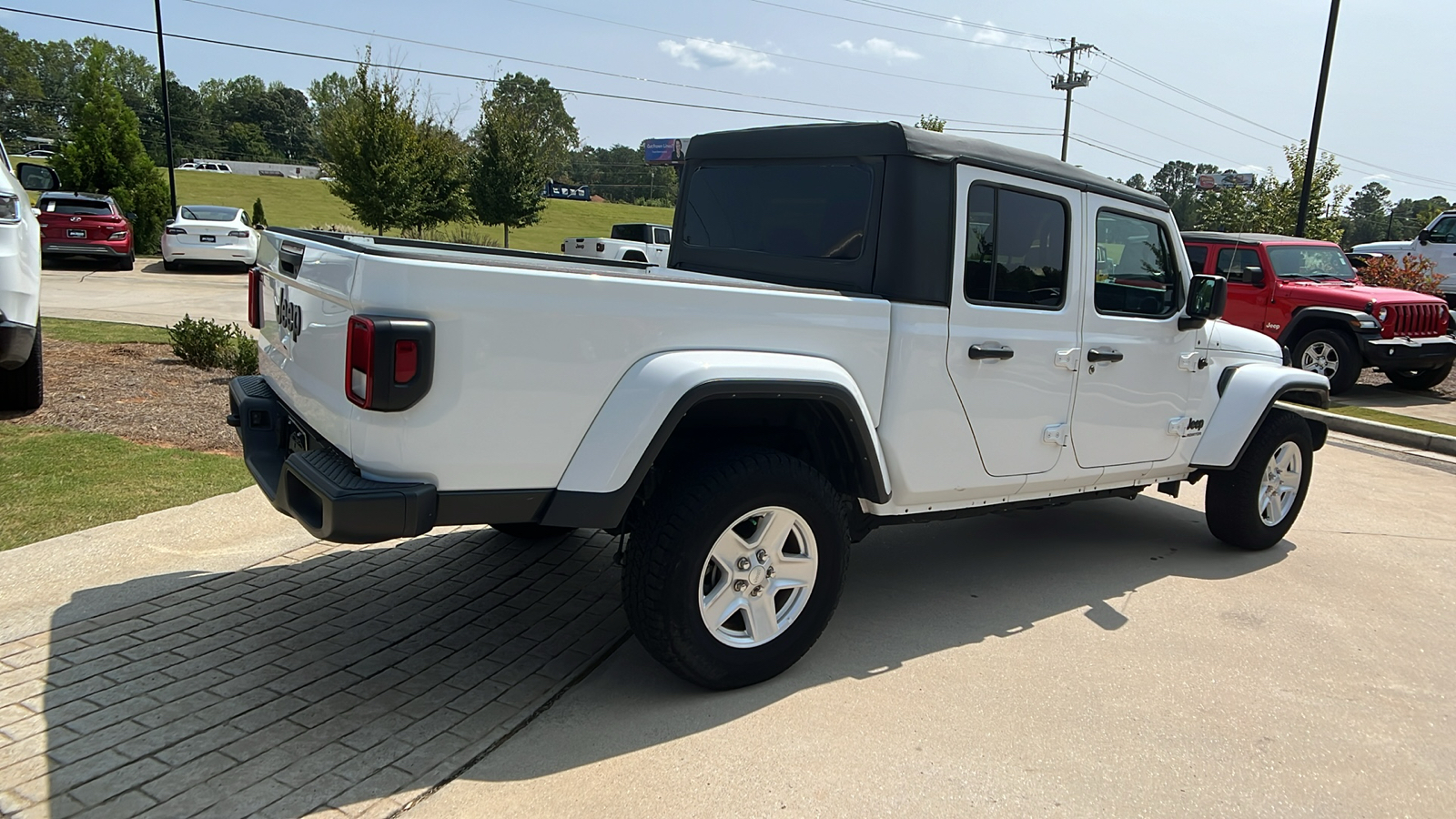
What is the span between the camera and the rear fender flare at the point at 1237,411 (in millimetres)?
5078

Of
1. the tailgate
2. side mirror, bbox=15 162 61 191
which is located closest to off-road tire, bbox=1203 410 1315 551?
the tailgate

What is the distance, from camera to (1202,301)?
4762 mm

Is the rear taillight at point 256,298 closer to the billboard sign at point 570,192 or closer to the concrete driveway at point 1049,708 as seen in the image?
the concrete driveway at point 1049,708

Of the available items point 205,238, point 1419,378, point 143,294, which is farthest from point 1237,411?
point 205,238

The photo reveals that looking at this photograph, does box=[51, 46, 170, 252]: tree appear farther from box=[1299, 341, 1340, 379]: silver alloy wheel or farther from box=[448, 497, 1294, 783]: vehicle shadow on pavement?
box=[1299, 341, 1340, 379]: silver alloy wheel

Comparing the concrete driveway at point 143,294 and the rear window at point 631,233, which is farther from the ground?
the rear window at point 631,233

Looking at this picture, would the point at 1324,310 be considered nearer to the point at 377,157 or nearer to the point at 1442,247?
the point at 1442,247

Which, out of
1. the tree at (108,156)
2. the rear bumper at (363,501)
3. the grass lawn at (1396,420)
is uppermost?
the tree at (108,156)

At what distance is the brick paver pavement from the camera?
8.79 ft

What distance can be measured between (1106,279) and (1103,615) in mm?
1607

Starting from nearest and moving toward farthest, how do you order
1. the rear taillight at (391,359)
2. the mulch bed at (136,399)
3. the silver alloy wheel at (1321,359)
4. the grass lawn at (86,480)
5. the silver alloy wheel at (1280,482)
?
the rear taillight at (391,359) < the grass lawn at (86,480) < the silver alloy wheel at (1280,482) < the mulch bed at (136,399) < the silver alloy wheel at (1321,359)

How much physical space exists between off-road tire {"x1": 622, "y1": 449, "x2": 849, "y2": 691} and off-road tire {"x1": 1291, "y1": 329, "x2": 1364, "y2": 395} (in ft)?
34.4

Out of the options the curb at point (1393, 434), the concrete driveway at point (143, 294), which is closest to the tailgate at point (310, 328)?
the curb at point (1393, 434)

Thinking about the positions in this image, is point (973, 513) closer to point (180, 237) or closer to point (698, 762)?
point (698, 762)
